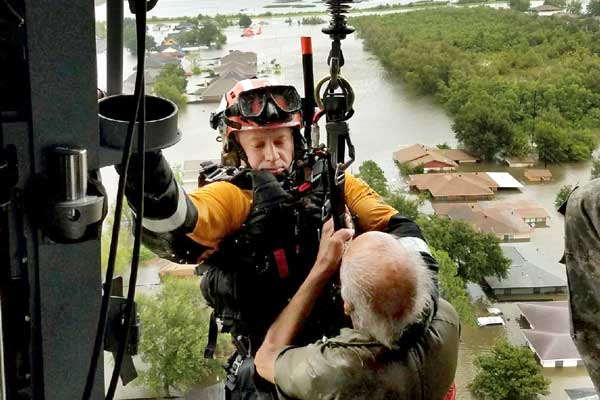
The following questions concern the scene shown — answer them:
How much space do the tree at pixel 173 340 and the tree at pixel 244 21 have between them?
1.19m

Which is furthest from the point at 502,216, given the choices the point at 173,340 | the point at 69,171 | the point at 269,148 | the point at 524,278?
the point at 69,171

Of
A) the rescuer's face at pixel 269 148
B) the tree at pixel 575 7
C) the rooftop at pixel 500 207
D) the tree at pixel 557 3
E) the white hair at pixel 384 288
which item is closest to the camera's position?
the white hair at pixel 384 288

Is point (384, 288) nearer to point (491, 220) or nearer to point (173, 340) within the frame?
point (173, 340)

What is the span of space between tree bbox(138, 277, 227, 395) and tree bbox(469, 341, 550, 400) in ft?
6.51

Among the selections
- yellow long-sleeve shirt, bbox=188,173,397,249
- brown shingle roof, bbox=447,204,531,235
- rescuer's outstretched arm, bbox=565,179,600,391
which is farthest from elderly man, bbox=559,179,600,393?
brown shingle roof, bbox=447,204,531,235

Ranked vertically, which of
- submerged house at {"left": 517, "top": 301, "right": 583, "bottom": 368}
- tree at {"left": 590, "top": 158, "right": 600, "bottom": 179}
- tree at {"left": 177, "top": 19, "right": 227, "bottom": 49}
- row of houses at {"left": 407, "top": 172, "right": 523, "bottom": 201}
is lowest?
submerged house at {"left": 517, "top": 301, "right": 583, "bottom": 368}

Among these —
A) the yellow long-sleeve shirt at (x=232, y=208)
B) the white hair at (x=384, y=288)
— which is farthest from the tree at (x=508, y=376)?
the white hair at (x=384, y=288)

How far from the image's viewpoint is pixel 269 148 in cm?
133

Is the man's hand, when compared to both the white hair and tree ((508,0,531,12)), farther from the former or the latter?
tree ((508,0,531,12))

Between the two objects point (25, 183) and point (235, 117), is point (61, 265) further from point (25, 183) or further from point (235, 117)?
point (235, 117)

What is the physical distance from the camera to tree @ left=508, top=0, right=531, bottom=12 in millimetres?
6043

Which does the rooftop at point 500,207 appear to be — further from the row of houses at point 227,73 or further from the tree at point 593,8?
the row of houses at point 227,73

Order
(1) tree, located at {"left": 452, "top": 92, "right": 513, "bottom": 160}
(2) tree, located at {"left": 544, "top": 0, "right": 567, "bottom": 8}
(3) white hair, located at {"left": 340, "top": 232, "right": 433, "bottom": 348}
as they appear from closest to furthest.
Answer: (3) white hair, located at {"left": 340, "top": 232, "right": 433, "bottom": 348} → (2) tree, located at {"left": 544, "top": 0, "right": 567, "bottom": 8} → (1) tree, located at {"left": 452, "top": 92, "right": 513, "bottom": 160}

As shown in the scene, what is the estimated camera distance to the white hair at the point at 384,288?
1.04 metres
